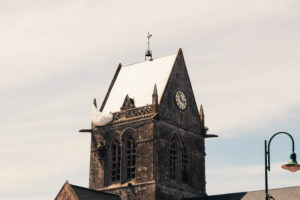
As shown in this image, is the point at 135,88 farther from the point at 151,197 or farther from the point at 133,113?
the point at 151,197

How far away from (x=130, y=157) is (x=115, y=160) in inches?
67.2

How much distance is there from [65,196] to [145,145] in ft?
26.1

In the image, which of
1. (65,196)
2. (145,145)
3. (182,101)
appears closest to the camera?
(65,196)

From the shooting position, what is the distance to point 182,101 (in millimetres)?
58219

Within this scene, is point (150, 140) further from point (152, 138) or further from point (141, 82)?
point (141, 82)

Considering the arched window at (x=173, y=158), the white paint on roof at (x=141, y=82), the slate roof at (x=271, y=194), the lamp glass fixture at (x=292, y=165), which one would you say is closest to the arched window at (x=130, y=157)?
the arched window at (x=173, y=158)

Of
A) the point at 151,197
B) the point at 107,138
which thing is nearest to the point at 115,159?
the point at 107,138

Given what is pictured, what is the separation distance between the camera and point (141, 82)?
59.0 m

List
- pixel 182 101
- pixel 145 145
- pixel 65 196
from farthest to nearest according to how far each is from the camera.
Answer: pixel 182 101, pixel 145 145, pixel 65 196

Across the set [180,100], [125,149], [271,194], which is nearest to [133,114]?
[125,149]

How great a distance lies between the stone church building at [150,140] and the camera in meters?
53.7

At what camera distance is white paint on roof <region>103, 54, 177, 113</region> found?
57.2 m

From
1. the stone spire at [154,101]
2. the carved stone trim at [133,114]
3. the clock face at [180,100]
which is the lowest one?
the carved stone trim at [133,114]

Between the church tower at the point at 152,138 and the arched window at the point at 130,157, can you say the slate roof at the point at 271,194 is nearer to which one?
the church tower at the point at 152,138
